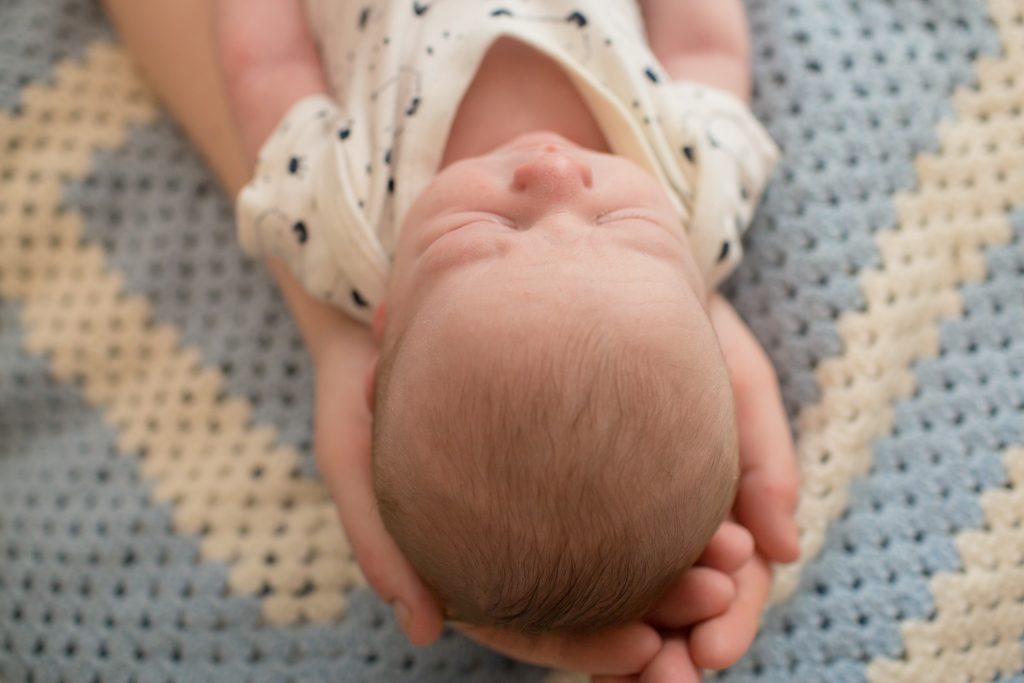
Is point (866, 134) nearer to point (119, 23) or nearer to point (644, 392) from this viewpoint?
point (644, 392)

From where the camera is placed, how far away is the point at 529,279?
77 centimetres

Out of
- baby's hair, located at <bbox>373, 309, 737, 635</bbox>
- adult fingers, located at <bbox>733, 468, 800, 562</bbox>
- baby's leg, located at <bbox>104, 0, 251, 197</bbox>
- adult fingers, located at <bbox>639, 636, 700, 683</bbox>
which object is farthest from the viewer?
baby's leg, located at <bbox>104, 0, 251, 197</bbox>

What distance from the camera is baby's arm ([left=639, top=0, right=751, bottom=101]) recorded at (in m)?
1.16

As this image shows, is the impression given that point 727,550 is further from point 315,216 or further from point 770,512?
point 315,216

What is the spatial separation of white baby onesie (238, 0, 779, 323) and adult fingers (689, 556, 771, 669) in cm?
35

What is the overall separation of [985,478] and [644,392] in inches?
21.5

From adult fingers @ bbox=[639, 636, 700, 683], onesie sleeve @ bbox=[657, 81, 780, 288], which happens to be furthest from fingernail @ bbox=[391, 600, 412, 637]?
onesie sleeve @ bbox=[657, 81, 780, 288]

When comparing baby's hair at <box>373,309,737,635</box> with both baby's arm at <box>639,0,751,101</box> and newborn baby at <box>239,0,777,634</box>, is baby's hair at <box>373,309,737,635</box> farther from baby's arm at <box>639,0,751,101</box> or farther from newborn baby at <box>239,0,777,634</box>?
baby's arm at <box>639,0,751,101</box>

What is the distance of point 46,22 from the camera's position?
131cm

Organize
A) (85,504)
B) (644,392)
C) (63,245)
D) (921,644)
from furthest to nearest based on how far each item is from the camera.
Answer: (63,245), (85,504), (921,644), (644,392)

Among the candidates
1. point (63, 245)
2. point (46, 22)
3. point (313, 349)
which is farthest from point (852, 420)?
point (46, 22)

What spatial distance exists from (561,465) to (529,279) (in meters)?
0.16

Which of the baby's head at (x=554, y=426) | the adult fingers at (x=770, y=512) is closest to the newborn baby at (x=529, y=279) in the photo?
the baby's head at (x=554, y=426)

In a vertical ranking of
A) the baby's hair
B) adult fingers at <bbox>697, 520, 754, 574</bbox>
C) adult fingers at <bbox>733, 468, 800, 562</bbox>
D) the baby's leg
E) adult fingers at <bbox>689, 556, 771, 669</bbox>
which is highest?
the baby's leg
